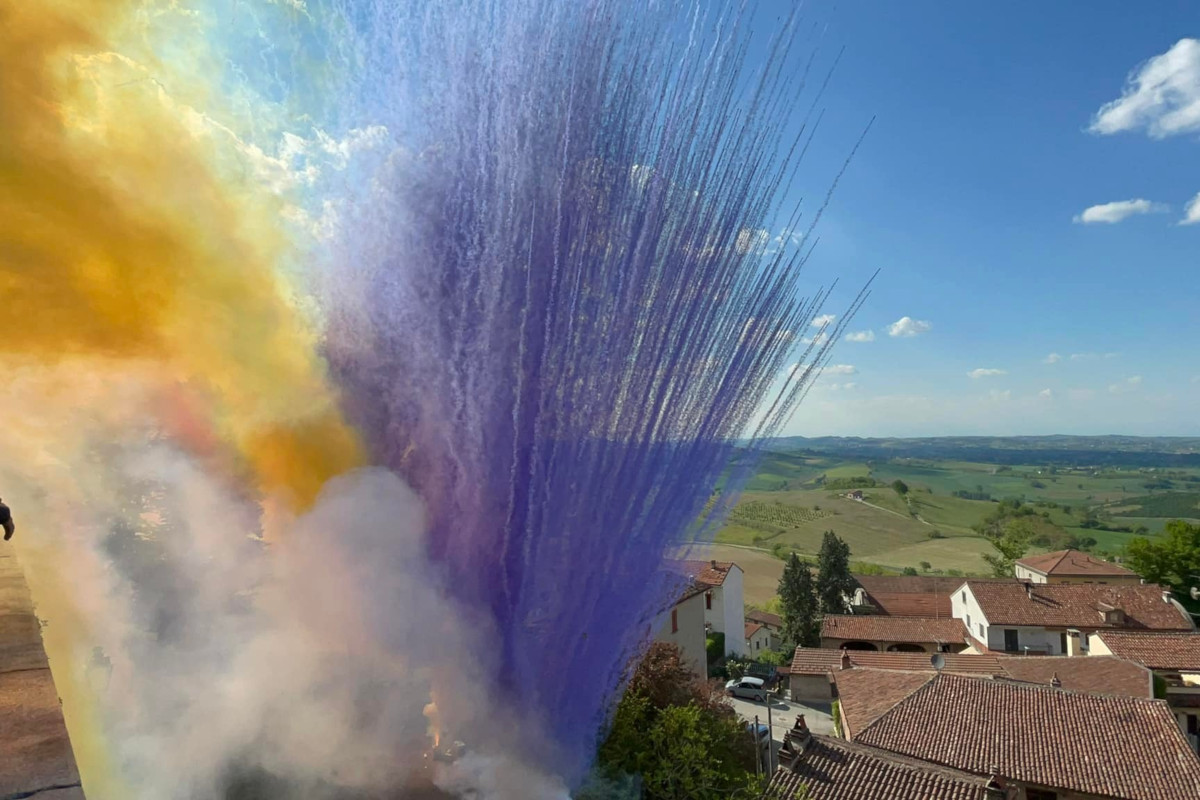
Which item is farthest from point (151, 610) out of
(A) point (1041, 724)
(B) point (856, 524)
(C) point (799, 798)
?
(B) point (856, 524)

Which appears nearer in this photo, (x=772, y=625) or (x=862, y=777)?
(x=862, y=777)

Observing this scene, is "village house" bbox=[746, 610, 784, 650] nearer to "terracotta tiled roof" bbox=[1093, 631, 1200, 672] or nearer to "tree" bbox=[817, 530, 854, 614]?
"tree" bbox=[817, 530, 854, 614]

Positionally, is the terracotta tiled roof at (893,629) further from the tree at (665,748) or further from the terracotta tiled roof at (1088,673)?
the tree at (665,748)

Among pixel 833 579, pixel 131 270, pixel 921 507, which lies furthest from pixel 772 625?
pixel 921 507

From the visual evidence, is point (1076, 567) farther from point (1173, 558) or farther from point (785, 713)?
point (785, 713)

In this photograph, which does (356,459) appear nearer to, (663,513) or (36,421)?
(36,421)

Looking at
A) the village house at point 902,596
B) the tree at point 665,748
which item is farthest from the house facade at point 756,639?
the tree at point 665,748
